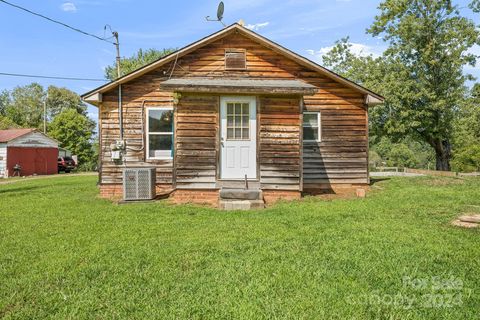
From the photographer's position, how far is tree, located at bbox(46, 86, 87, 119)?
5650 cm

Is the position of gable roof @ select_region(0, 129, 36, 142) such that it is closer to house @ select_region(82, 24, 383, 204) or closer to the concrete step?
house @ select_region(82, 24, 383, 204)

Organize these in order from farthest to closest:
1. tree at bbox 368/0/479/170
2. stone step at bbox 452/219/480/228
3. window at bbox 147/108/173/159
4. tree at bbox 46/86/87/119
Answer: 1. tree at bbox 46/86/87/119
2. tree at bbox 368/0/479/170
3. window at bbox 147/108/173/159
4. stone step at bbox 452/219/480/228

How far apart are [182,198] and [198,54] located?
4792 millimetres

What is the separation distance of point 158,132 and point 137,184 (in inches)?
82.2

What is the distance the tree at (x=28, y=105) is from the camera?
54.9 m

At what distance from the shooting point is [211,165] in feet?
30.3

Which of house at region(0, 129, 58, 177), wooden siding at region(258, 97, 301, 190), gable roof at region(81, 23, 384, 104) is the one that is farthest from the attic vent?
house at region(0, 129, 58, 177)

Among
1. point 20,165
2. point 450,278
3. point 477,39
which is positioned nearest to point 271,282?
point 450,278

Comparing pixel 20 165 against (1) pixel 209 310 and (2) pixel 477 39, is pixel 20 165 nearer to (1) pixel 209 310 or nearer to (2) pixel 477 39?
(1) pixel 209 310

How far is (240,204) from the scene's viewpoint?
7980mm

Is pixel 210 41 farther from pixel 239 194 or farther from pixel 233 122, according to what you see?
pixel 239 194

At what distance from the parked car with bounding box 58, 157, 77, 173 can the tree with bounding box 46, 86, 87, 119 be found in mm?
24634

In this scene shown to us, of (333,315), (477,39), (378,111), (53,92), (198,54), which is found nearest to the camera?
(333,315)

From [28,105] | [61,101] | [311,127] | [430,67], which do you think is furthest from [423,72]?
[28,105]
